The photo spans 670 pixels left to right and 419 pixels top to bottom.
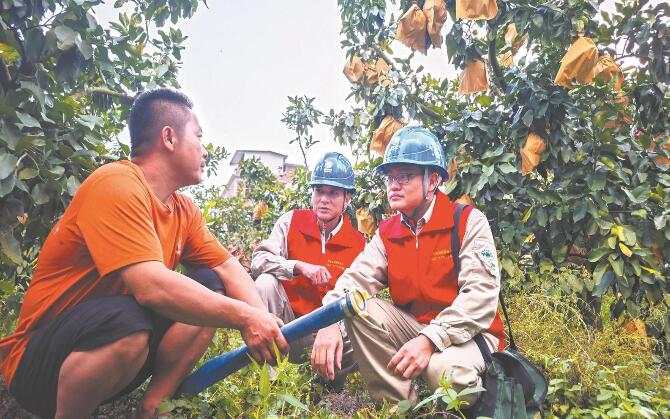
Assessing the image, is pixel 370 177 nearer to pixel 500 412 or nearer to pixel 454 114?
pixel 454 114

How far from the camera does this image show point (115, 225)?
5.01ft

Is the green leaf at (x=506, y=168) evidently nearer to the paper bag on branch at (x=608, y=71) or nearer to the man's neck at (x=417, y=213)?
the paper bag on branch at (x=608, y=71)

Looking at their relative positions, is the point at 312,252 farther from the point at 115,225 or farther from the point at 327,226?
the point at 115,225

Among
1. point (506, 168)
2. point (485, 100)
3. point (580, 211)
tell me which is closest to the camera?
point (580, 211)

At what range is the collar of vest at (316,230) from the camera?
10.3 ft

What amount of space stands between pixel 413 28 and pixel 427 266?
2.77 metres

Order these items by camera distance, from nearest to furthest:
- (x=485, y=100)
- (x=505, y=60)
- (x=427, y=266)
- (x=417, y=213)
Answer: (x=427, y=266) < (x=417, y=213) < (x=485, y=100) < (x=505, y=60)

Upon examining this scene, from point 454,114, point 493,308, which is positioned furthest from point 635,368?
point 454,114

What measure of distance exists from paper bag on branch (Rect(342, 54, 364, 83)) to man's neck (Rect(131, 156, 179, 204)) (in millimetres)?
4054

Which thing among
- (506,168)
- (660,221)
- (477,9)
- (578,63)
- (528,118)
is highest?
(477,9)

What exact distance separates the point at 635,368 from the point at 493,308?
37.0 inches

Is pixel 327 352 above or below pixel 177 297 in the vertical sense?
below

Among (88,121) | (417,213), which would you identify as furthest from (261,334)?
(88,121)

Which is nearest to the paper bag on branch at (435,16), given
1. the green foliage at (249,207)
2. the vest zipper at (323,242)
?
the vest zipper at (323,242)
